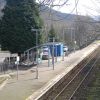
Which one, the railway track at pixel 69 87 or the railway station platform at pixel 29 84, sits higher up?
the railway station platform at pixel 29 84

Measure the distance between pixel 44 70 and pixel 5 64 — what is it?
13.1ft

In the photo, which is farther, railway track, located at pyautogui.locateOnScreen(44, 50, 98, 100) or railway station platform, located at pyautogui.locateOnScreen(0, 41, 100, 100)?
railway track, located at pyautogui.locateOnScreen(44, 50, 98, 100)

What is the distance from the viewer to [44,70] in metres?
41.5

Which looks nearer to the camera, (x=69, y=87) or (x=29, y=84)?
(x=69, y=87)

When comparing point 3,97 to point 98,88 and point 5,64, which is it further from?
Answer: point 5,64

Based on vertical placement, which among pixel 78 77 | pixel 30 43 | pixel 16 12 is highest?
pixel 16 12

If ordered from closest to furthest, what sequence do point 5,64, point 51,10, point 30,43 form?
point 51,10 < point 5,64 < point 30,43

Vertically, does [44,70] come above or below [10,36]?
below

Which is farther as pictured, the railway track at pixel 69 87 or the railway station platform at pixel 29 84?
the railway track at pixel 69 87

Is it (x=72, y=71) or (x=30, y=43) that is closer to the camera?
(x=72, y=71)

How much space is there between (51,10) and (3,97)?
14205 millimetres

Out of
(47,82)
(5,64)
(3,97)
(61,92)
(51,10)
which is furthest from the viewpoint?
(5,64)

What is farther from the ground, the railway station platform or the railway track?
the railway station platform

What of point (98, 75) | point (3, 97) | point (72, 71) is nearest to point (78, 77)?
point (98, 75)
